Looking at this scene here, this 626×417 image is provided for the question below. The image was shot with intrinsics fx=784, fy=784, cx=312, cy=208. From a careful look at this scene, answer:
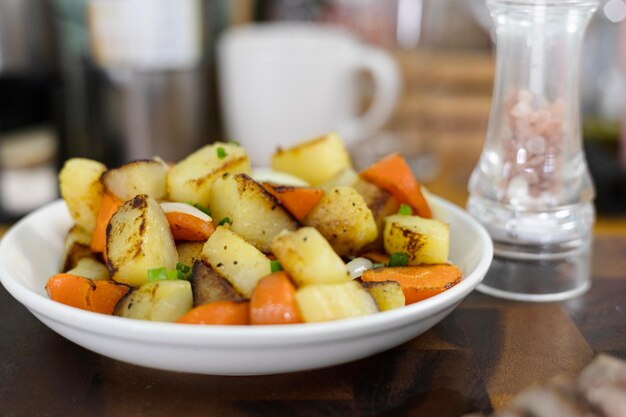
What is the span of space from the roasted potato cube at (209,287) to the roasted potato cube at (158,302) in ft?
0.04

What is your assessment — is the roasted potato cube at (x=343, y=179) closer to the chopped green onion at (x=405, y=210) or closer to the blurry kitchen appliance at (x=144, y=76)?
the chopped green onion at (x=405, y=210)

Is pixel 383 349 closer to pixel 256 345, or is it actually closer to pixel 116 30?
pixel 256 345

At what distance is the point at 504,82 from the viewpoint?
1.05 metres

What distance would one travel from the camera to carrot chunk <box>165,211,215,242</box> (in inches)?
34.5

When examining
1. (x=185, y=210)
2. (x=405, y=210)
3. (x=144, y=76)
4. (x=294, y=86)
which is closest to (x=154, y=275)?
(x=185, y=210)

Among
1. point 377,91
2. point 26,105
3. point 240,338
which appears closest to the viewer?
point 240,338

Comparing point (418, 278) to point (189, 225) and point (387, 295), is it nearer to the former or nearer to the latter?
point (387, 295)

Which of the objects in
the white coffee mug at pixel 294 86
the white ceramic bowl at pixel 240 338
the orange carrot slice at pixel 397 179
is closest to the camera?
the white ceramic bowl at pixel 240 338

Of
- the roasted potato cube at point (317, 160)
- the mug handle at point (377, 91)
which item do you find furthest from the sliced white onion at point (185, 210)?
the mug handle at point (377, 91)

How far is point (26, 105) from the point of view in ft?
6.02

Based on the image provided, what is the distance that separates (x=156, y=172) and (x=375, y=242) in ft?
0.92

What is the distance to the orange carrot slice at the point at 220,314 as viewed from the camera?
0.74 m

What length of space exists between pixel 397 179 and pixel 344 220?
0.13 meters

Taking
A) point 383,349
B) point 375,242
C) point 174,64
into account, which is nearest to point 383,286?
point 383,349
